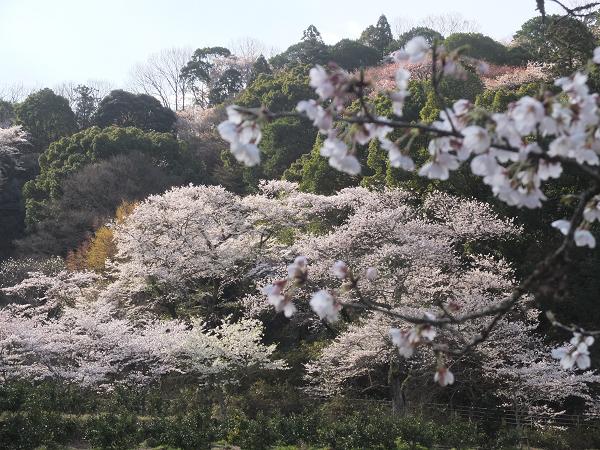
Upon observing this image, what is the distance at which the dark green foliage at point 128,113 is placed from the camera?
1193 inches

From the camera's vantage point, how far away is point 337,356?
12594mm

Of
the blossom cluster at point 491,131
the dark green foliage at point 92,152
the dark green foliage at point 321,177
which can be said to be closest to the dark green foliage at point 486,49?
the dark green foliage at point 321,177

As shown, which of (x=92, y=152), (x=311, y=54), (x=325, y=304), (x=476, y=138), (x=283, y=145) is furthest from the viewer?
(x=311, y=54)

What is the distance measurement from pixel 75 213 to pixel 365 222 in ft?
41.6

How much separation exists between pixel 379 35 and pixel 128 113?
13989mm

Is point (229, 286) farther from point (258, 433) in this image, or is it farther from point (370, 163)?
point (258, 433)

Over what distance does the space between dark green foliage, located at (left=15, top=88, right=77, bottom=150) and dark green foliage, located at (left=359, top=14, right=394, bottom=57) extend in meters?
16.1

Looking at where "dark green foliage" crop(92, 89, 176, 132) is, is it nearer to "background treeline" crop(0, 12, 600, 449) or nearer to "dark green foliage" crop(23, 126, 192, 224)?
"background treeline" crop(0, 12, 600, 449)

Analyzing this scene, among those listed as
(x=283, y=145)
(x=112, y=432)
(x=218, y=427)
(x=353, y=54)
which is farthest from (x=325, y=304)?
(x=353, y=54)

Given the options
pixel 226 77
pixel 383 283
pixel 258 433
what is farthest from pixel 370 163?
pixel 226 77

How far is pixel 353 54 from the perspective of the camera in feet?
103

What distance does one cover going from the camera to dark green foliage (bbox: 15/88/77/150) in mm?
28828

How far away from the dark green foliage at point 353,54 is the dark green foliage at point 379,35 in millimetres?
2183

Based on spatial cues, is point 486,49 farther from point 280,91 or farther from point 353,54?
point 280,91
